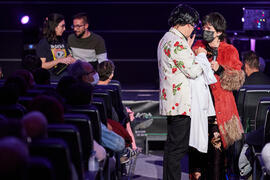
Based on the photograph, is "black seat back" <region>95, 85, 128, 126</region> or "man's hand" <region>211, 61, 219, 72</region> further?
"black seat back" <region>95, 85, 128, 126</region>

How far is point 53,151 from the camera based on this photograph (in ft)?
6.45

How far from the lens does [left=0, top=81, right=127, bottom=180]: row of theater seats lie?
6.45ft

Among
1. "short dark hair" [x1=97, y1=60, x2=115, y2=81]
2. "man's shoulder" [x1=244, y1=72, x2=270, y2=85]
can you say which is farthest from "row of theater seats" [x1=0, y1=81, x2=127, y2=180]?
"man's shoulder" [x1=244, y1=72, x2=270, y2=85]

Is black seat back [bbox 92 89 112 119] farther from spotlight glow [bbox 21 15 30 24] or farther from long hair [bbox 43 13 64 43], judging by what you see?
spotlight glow [bbox 21 15 30 24]

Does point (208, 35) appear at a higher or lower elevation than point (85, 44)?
higher

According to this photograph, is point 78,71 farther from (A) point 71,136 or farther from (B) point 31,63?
(A) point 71,136

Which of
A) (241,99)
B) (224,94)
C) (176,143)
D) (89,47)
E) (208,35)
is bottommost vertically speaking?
(176,143)

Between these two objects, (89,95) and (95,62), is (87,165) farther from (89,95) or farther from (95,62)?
(95,62)

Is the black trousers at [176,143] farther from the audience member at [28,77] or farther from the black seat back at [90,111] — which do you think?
the audience member at [28,77]

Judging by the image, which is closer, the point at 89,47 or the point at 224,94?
the point at 224,94

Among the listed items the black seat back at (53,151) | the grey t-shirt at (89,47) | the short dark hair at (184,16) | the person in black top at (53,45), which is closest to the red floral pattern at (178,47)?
the short dark hair at (184,16)

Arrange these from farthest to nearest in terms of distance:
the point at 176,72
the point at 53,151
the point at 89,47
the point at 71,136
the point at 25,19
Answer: the point at 25,19
the point at 89,47
the point at 176,72
the point at 71,136
the point at 53,151

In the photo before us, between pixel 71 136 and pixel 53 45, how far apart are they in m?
2.55

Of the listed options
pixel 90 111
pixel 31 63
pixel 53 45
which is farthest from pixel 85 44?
pixel 90 111
